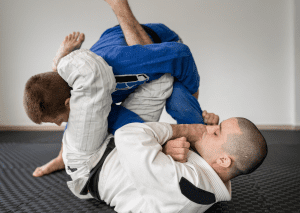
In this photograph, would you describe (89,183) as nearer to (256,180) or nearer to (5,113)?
(256,180)

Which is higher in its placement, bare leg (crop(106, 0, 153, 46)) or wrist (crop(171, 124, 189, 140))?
bare leg (crop(106, 0, 153, 46))

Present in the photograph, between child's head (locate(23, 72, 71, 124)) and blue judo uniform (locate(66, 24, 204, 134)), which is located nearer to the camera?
child's head (locate(23, 72, 71, 124))

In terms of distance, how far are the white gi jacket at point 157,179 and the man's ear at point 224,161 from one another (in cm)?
5

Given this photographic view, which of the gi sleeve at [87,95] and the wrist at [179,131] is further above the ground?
the gi sleeve at [87,95]

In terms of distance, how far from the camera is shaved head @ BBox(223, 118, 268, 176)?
893 mm

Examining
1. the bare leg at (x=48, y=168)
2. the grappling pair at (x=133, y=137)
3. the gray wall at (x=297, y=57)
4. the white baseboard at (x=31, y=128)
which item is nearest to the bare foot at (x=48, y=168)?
the bare leg at (x=48, y=168)

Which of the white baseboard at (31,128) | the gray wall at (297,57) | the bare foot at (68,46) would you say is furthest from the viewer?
the white baseboard at (31,128)

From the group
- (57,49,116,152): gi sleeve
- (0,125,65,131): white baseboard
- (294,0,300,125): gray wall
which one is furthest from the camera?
(0,125,65,131): white baseboard

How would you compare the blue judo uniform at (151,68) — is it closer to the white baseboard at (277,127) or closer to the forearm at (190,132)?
the forearm at (190,132)

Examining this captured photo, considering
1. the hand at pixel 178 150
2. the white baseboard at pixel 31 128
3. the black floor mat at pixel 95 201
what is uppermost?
the hand at pixel 178 150

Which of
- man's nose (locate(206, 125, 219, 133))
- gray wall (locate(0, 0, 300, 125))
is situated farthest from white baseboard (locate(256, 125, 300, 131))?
man's nose (locate(206, 125, 219, 133))

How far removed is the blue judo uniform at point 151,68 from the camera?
104cm

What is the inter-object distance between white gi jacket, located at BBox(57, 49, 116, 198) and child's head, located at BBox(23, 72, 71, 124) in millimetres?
53

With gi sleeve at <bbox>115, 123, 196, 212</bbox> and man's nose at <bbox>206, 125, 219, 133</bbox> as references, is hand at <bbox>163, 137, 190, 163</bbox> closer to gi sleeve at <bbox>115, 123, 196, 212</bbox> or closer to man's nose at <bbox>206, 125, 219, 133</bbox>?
gi sleeve at <bbox>115, 123, 196, 212</bbox>
